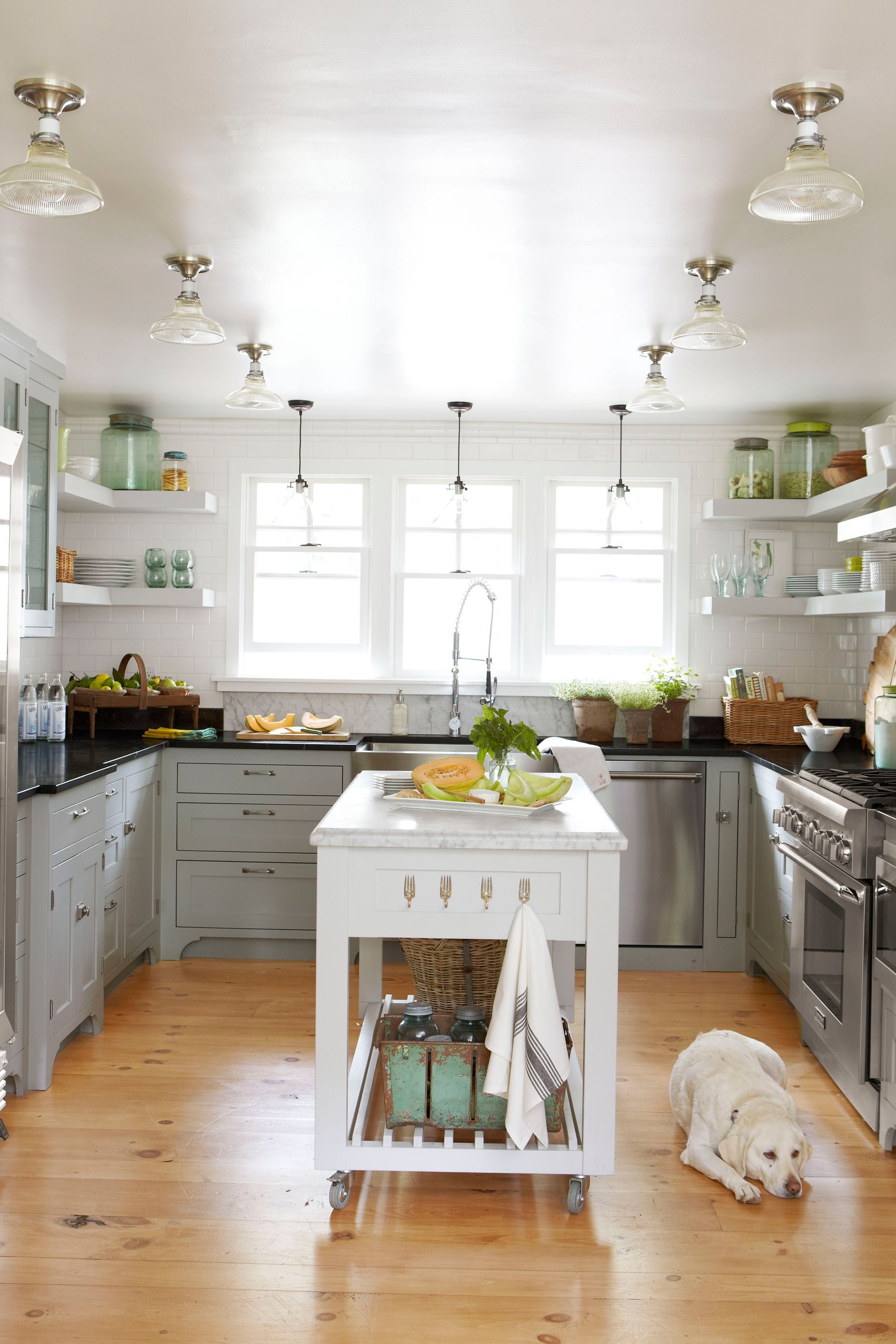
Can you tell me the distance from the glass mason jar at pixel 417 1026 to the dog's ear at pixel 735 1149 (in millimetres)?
826

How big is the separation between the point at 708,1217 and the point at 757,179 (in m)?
2.60

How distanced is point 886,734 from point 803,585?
162 cm

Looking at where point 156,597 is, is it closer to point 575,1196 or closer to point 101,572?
point 101,572

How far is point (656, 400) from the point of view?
12.5 feet

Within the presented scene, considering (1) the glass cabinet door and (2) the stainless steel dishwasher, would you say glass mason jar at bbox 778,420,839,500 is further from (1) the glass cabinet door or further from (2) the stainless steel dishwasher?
(1) the glass cabinet door

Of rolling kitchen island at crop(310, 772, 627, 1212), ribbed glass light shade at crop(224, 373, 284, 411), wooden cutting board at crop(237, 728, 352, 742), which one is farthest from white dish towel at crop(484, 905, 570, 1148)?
wooden cutting board at crop(237, 728, 352, 742)

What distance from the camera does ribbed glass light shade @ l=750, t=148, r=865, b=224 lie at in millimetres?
2209

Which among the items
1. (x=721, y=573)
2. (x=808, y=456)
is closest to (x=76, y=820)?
(x=721, y=573)

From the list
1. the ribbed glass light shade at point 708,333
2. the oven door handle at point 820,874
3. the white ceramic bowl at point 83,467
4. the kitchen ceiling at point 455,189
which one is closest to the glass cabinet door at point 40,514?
the kitchen ceiling at point 455,189

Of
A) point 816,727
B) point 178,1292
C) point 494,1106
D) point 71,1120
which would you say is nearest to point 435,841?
point 494,1106

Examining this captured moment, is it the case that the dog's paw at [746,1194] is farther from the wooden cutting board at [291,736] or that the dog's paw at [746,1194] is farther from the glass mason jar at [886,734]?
the wooden cutting board at [291,736]

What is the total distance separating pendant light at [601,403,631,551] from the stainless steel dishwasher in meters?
1.29

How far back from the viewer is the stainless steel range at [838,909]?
323cm

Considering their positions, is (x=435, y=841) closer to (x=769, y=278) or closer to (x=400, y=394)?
(x=769, y=278)
